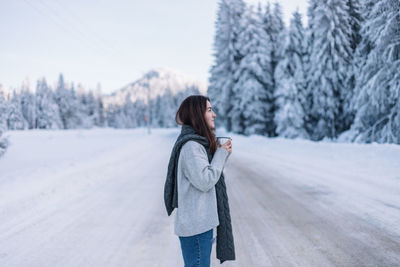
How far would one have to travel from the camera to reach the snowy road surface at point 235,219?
3.39 metres

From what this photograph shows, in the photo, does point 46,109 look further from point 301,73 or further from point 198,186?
point 198,186

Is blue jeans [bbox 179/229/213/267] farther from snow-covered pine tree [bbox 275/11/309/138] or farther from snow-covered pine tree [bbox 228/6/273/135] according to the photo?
Result: snow-covered pine tree [bbox 228/6/273/135]

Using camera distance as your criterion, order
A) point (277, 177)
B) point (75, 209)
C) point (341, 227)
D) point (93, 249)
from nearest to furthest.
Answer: point (93, 249)
point (341, 227)
point (75, 209)
point (277, 177)

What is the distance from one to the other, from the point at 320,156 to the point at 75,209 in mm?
11222

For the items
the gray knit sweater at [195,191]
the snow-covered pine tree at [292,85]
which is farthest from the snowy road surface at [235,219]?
the snow-covered pine tree at [292,85]

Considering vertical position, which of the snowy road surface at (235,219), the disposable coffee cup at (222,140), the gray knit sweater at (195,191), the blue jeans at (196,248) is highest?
the disposable coffee cup at (222,140)

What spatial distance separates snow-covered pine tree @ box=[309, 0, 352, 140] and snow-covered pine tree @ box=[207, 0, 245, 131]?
9.21 m

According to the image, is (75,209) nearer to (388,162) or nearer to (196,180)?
(196,180)

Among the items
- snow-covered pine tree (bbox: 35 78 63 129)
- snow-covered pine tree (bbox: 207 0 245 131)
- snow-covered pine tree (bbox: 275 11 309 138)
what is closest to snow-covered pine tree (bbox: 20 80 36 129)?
snow-covered pine tree (bbox: 35 78 63 129)

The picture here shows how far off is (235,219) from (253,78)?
23.9 metres

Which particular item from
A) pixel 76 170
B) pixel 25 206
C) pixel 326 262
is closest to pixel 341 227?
pixel 326 262

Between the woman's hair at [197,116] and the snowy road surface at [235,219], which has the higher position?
the woman's hair at [197,116]

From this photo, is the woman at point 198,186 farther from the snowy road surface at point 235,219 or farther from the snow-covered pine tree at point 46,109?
the snow-covered pine tree at point 46,109

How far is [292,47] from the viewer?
995 inches
